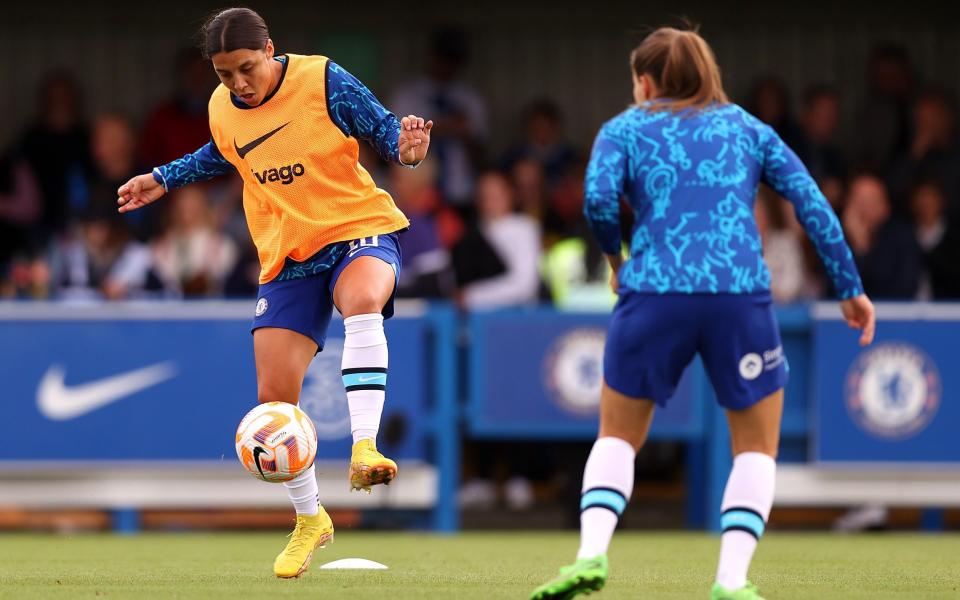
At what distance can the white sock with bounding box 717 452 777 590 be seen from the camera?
5.14 m

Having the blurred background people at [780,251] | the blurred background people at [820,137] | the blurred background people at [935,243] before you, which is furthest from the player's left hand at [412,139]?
the blurred background people at [820,137]

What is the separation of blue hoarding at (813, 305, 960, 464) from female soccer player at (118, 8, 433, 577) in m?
4.65

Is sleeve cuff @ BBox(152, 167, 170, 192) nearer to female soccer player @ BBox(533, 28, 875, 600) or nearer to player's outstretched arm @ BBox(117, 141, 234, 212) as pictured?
player's outstretched arm @ BBox(117, 141, 234, 212)

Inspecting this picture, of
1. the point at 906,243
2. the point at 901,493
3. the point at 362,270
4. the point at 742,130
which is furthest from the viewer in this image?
the point at 906,243

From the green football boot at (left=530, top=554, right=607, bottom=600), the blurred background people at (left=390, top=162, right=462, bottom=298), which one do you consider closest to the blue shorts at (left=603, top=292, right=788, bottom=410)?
the green football boot at (left=530, top=554, right=607, bottom=600)

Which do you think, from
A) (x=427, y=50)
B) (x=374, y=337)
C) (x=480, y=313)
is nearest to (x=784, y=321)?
(x=480, y=313)

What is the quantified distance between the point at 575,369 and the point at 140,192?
4376 mm

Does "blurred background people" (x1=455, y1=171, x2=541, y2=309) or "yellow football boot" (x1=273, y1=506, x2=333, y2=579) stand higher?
"blurred background people" (x1=455, y1=171, x2=541, y2=309)

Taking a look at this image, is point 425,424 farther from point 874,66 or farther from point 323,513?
point 874,66

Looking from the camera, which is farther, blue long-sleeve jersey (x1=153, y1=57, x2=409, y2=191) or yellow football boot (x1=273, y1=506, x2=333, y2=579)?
yellow football boot (x1=273, y1=506, x2=333, y2=579)

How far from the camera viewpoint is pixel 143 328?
34.3 feet

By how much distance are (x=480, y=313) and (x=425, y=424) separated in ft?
2.68

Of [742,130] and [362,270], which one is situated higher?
[742,130]

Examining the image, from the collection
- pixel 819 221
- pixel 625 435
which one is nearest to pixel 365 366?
pixel 625 435
